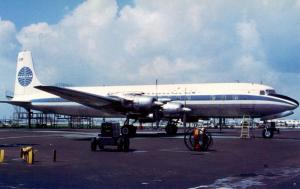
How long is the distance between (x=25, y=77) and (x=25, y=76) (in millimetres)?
136

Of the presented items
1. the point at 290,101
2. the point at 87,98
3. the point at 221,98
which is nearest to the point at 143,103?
the point at 87,98

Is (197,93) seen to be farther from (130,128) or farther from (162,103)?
(130,128)

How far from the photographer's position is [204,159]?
658 inches

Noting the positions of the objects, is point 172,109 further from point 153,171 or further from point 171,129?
point 153,171

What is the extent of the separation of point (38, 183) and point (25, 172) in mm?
2434

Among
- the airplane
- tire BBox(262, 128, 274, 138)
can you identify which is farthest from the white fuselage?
tire BBox(262, 128, 274, 138)

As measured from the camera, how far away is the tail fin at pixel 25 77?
46.7m

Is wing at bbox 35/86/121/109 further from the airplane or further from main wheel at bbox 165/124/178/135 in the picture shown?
main wheel at bbox 165/124/178/135

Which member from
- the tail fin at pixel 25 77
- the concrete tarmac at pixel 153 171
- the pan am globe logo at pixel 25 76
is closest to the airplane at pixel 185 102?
the tail fin at pixel 25 77

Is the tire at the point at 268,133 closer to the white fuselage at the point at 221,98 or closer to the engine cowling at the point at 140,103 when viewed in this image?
the white fuselage at the point at 221,98

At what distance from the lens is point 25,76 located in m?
47.6

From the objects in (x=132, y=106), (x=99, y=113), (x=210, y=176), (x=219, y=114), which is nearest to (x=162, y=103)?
(x=132, y=106)

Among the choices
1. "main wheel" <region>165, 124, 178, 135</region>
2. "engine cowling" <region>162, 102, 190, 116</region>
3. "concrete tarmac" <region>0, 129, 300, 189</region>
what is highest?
"engine cowling" <region>162, 102, 190, 116</region>

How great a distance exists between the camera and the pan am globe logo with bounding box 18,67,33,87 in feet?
154
